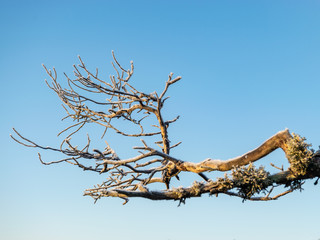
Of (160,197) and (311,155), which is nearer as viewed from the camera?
(311,155)

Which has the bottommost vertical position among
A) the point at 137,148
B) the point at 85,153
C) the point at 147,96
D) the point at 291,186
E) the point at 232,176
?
the point at 291,186

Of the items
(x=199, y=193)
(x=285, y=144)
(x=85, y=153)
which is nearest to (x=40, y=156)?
(x=85, y=153)

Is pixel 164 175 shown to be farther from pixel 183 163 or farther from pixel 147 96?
pixel 147 96

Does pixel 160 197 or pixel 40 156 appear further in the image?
pixel 40 156

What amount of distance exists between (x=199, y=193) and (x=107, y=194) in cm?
160

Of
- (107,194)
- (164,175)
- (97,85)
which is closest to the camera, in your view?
(107,194)

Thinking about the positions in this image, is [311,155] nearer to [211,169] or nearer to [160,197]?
[211,169]

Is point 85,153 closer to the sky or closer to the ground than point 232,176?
closer to the sky

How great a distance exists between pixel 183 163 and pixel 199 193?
660mm

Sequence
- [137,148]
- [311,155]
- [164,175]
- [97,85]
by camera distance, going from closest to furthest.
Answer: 1. [311,155]
2. [137,148]
3. [97,85]
4. [164,175]

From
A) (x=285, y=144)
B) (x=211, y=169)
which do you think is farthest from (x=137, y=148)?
(x=285, y=144)

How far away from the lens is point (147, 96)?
6.57 meters

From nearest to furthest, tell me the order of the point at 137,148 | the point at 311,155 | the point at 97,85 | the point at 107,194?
the point at 311,155 → the point at 137,148 → the point at 107,194 → the point at 97,85

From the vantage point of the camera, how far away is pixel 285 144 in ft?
16.6
